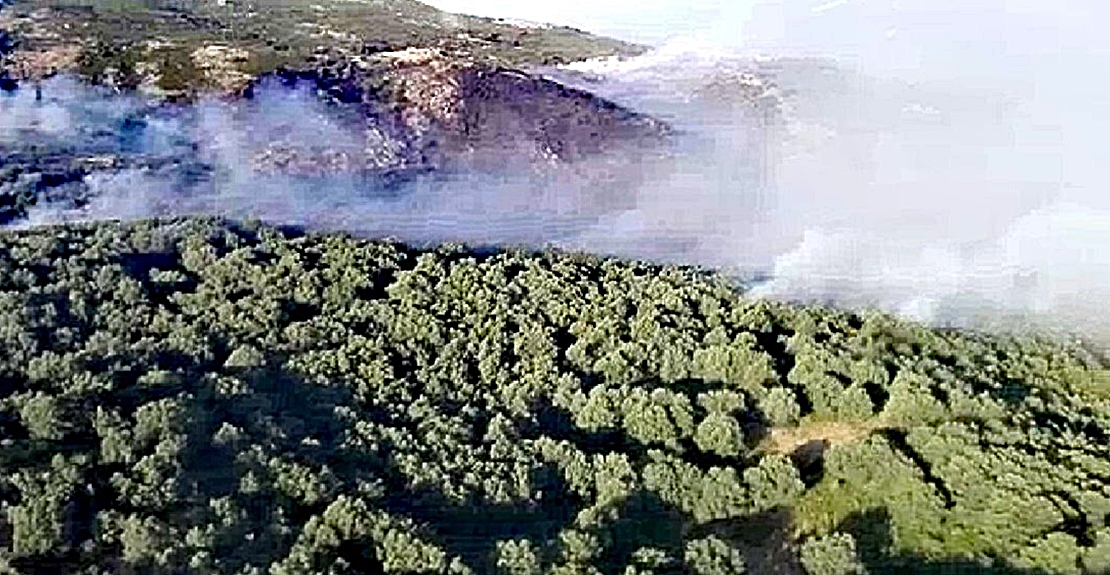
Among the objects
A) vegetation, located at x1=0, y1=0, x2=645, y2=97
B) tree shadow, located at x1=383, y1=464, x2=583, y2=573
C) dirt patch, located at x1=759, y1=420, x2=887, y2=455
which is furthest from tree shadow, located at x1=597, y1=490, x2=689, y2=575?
vegetation, located at x1=0, y1=0, x2=645, y2=97

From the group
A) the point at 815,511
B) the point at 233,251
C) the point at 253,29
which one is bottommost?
the point at 815,511

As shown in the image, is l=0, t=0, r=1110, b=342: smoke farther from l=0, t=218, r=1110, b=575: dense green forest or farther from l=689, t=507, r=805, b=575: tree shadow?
l=689, t=507, r=805, b=575: tree shadow

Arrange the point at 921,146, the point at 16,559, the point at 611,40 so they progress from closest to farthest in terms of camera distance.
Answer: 1. the point at 16,559
2. the point at 921,146
3. the point at 611,40

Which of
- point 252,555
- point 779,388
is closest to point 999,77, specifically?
point 779,388

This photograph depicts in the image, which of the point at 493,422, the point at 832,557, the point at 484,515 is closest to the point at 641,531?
the point at 484,515

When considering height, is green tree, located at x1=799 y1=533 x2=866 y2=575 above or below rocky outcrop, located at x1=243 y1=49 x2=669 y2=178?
below

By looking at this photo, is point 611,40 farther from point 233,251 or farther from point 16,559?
point 16,559

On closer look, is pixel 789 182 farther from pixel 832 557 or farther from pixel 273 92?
pixel 832 557

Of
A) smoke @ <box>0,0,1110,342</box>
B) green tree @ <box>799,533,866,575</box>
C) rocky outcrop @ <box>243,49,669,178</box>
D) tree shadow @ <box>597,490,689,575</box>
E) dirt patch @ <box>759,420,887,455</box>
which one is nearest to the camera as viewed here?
tree shadow @ <box>597,490,689,575</box>
